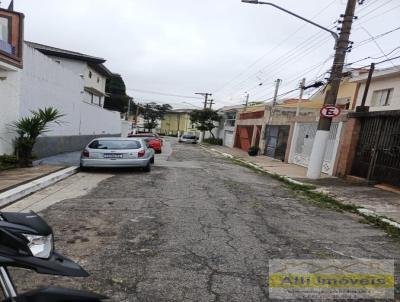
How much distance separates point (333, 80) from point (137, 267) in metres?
11.6

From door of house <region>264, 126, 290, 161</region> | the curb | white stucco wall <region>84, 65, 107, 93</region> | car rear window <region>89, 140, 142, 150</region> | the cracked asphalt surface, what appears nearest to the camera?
the cracked asphalt surface

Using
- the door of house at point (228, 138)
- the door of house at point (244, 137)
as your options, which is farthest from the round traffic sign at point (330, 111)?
the door of house at point (228, 138)

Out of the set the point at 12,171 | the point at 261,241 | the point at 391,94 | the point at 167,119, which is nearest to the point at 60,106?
the point at 12,171

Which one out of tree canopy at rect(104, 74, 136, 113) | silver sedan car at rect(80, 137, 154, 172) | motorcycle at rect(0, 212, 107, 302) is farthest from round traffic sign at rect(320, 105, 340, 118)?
tree canopy at rect(104, 74, 136, 113)

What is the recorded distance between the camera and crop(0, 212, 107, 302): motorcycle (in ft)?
6.11

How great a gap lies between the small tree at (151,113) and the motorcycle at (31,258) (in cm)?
8435

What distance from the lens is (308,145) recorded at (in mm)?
20172

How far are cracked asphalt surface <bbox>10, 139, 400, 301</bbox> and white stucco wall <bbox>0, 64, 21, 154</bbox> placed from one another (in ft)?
13.9

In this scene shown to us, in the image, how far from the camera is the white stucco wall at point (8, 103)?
11.2 meters

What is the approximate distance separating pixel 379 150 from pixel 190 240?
992 centimetres

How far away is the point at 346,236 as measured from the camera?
6.27 m

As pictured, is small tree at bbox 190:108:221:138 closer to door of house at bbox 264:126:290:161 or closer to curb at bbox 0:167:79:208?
door of house at bbox 264:126:290:161

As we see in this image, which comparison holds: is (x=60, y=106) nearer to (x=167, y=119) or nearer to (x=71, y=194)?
(x=71, y=194)

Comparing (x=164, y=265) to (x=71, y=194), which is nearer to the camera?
(x=164, y=265)
